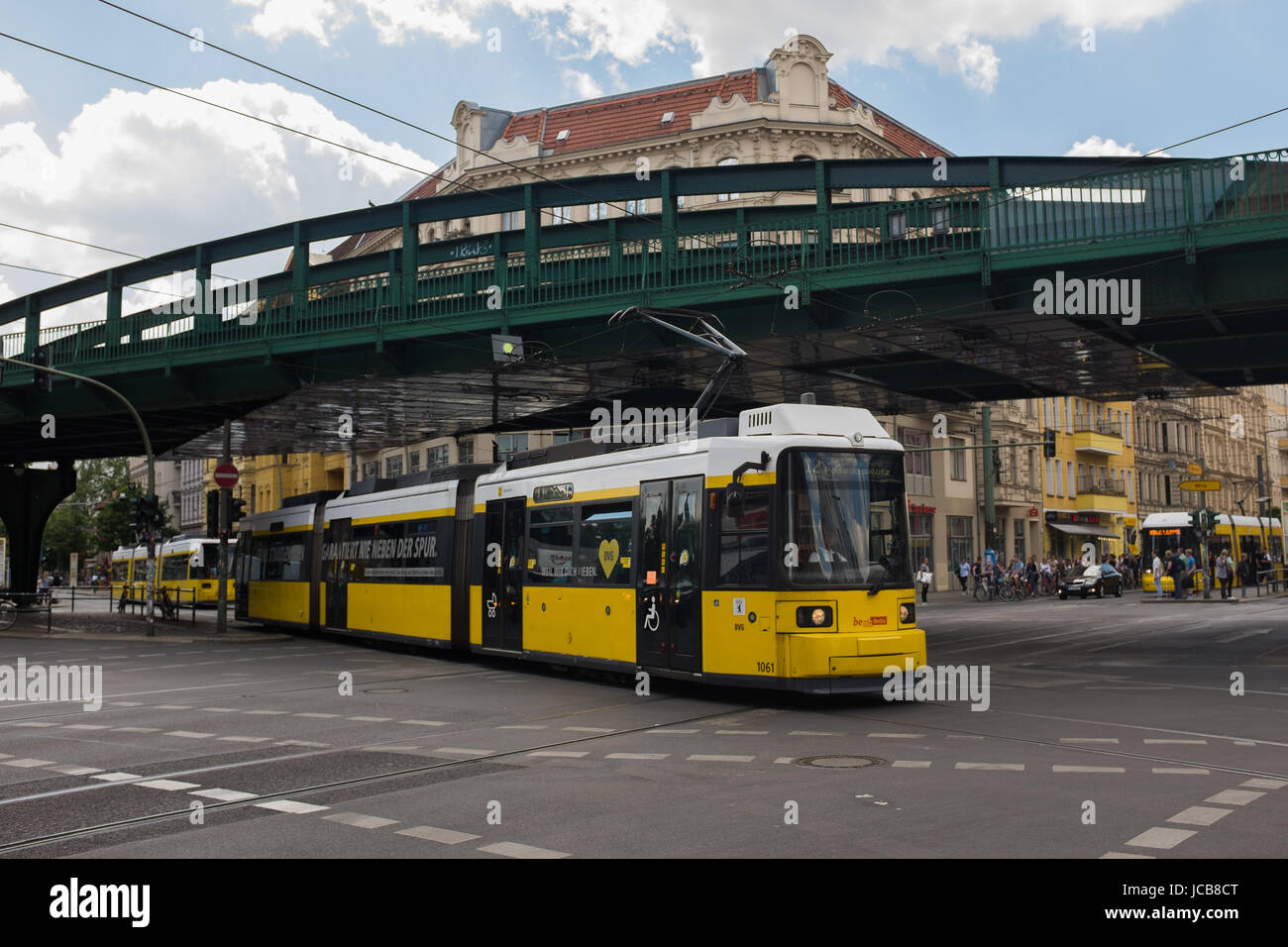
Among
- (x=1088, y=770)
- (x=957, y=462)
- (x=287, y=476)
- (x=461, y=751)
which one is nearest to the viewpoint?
(x=1088, y=770)

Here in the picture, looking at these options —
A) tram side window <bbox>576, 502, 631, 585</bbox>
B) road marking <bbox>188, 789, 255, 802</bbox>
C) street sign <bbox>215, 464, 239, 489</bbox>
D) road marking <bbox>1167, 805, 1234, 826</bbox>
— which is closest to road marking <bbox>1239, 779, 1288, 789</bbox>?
road marking <bbox>1167, 805, 1234, 826</bbox>

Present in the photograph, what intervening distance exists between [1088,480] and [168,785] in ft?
236

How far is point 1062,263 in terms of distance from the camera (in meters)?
17.6

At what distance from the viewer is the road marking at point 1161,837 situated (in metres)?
6.50

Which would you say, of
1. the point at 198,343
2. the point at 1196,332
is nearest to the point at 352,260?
the point at 198,343

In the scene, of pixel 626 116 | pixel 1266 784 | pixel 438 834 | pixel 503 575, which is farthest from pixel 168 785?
pixel 626 116

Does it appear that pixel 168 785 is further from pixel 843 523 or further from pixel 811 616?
pixel 843 523

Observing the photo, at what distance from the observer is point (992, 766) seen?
30.1ft

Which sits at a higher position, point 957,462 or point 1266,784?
point 957,462

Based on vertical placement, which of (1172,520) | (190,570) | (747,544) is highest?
(1172,520)

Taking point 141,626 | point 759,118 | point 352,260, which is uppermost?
point 759,118

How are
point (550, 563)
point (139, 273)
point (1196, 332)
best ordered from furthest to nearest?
point (139, 273), point (1196, 332), point (550, 563)
